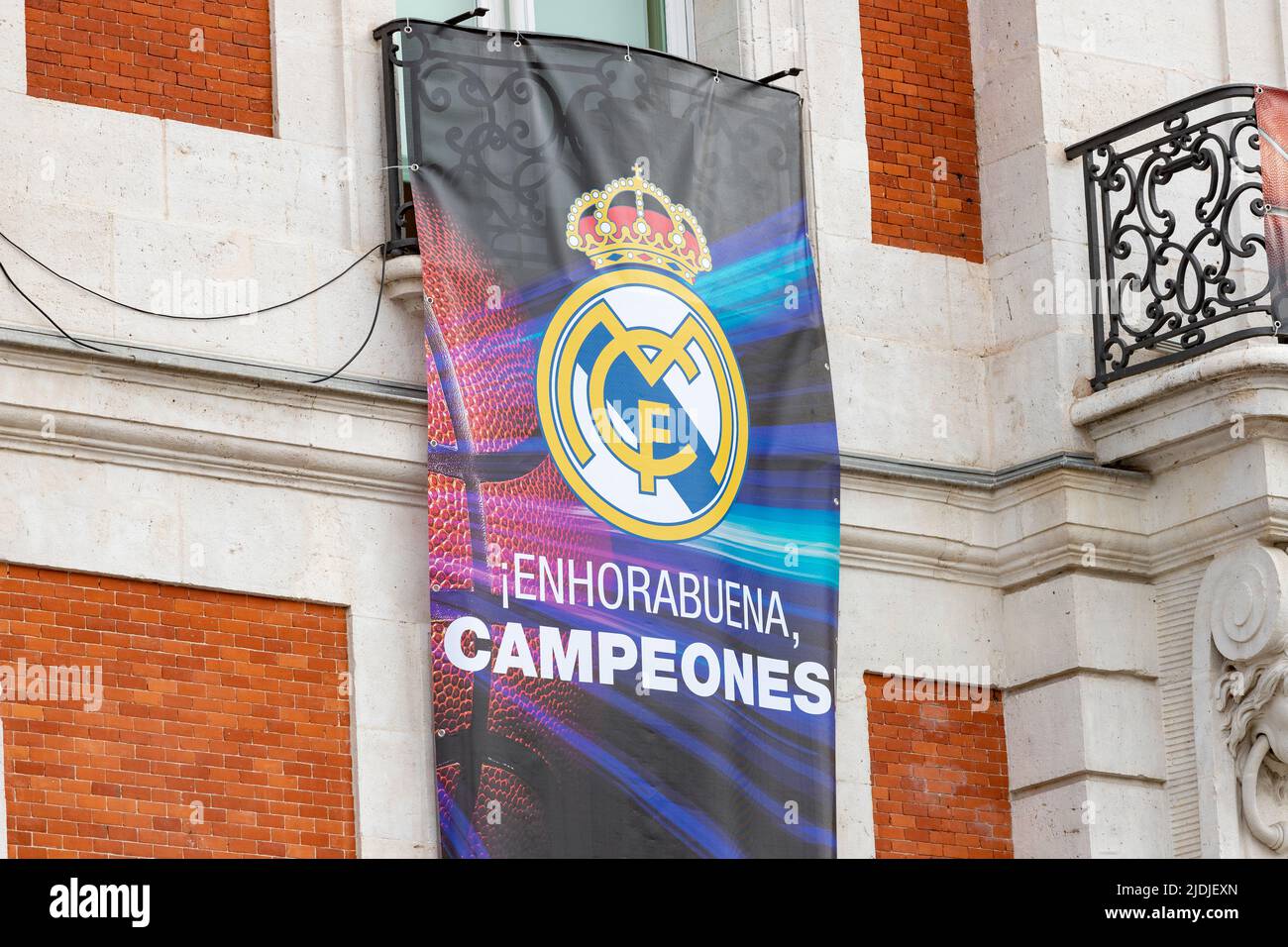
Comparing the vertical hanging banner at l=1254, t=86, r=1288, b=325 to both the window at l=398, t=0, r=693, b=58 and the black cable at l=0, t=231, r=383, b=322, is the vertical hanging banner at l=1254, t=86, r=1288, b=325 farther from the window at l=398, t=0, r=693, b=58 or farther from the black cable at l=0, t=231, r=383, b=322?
the black cable at l=0, t=231, r=383, b=322

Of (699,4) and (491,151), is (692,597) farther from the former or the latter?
(699,4)

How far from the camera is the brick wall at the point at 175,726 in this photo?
13.3 metres

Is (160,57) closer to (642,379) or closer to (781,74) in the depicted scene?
(642,379)

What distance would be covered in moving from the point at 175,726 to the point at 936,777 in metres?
3.67

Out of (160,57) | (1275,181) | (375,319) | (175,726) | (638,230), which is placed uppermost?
(160,57)

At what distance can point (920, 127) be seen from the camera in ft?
54.3

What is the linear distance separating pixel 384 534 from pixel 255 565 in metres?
0.62

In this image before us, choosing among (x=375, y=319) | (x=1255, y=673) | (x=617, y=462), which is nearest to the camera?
(x=375, y=319)

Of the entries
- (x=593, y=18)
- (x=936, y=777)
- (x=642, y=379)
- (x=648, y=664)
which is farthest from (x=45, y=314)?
(x=936, y=777)

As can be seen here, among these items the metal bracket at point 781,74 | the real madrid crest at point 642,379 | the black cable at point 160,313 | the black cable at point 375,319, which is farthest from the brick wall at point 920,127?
the black cable at point 160,313

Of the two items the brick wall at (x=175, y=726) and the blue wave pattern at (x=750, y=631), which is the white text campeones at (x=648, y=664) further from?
the brick wall at (x=175, y=726)

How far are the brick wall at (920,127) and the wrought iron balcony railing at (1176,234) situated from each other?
0.58 m
